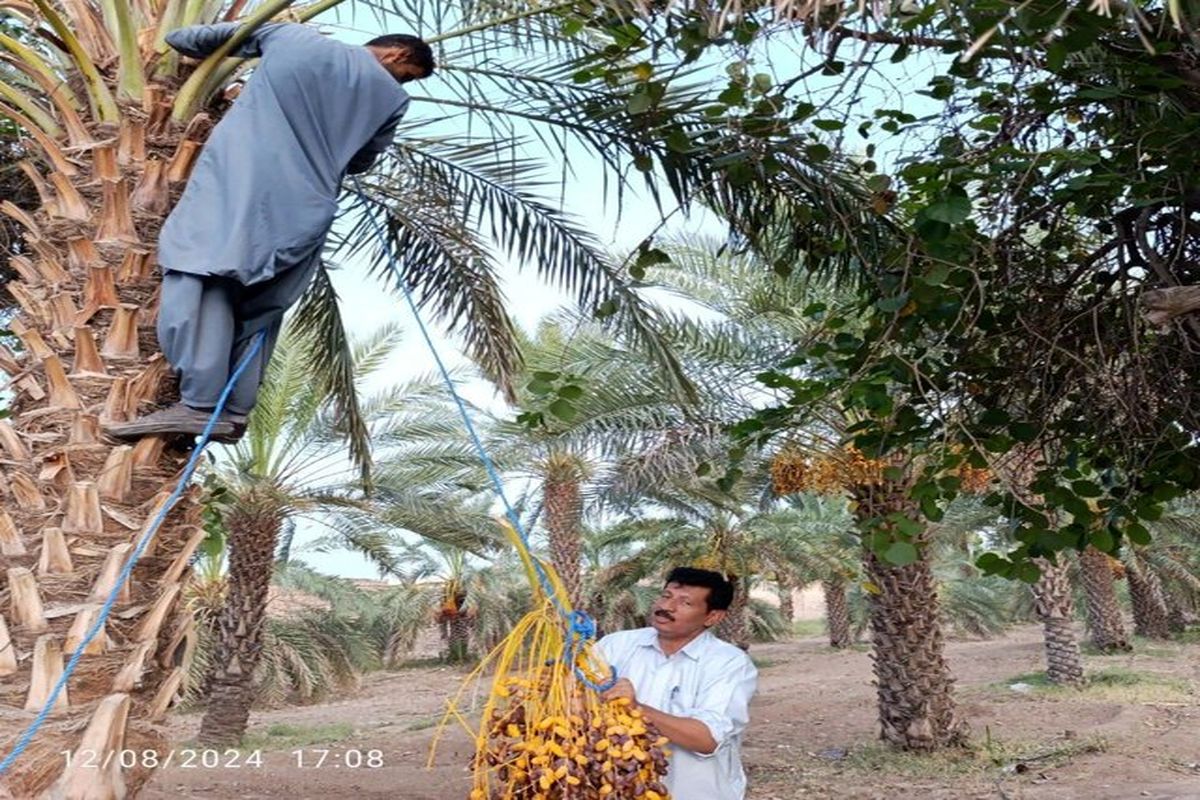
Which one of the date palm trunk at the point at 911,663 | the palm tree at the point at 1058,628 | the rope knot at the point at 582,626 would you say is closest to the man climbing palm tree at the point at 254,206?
the rope knot at the point at 582,626

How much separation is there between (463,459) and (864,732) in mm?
6301

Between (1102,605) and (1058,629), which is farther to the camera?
(1102,605)

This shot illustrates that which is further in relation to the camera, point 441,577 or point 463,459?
point 441,577

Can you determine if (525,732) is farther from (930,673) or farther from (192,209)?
(930,673)

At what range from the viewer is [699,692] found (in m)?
3.32

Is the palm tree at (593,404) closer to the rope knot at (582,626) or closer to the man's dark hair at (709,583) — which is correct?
the man's dark hair at (709,583)

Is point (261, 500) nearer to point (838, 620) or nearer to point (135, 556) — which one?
point (135, 556)

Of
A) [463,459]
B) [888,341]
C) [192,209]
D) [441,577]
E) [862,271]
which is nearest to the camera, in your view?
[192,209]

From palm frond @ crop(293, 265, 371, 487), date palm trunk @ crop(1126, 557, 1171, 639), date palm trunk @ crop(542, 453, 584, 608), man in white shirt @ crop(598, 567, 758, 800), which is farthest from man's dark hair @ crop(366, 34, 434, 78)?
date palm trunk @ crop(1126, 557, 1171, 639)

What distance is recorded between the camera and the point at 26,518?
296 centimetres

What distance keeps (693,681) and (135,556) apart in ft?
5.41

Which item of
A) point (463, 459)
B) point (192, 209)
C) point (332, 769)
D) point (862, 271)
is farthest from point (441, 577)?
point (192, 209)

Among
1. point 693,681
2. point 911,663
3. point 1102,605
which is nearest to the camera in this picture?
point 693,681

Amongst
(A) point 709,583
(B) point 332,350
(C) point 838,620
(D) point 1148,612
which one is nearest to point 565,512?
(B) point 332,350
